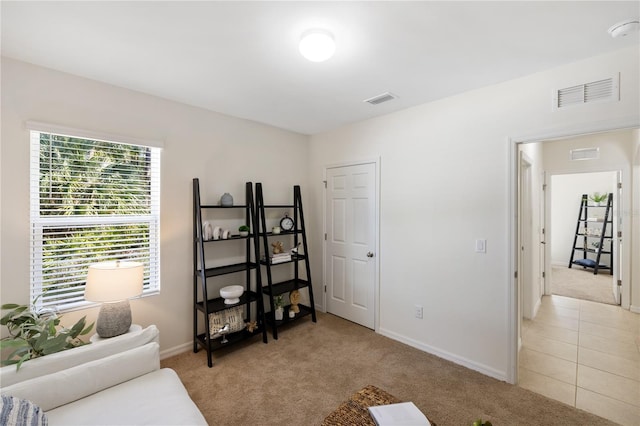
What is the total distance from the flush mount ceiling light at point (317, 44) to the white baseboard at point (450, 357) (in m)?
2.85

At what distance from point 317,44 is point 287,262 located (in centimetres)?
251

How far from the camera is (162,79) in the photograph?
2.32m

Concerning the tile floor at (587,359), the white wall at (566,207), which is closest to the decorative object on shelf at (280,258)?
the tile floor at (587,359)

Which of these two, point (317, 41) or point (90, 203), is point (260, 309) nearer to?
point (90, 203)

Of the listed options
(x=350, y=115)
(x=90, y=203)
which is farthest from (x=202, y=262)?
(x=350, y=115)

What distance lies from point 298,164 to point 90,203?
2.44 meters

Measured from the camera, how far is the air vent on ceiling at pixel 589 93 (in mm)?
1908

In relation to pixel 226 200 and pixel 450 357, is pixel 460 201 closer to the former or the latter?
pixel 450 357

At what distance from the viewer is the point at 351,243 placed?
362 cm

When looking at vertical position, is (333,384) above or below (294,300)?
below

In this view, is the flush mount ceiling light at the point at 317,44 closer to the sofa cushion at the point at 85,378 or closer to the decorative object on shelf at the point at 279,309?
the sofa cushion at the point at 85,378

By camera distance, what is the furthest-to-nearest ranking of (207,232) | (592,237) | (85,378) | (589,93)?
(592,237) → (207,232) → (589,93) → (85,378)

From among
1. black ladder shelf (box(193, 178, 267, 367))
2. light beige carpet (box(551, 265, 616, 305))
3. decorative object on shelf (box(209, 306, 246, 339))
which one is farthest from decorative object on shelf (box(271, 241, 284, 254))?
light beige carpet (box(551, 265, 616, 305))

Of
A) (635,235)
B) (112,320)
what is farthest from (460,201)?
(635,235)
